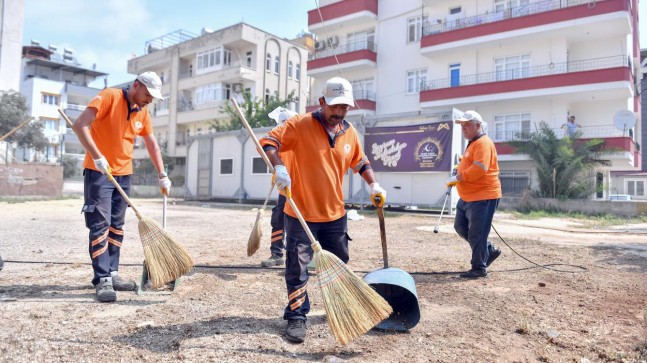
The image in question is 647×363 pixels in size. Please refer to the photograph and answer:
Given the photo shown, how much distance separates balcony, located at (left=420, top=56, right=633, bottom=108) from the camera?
1992 cm

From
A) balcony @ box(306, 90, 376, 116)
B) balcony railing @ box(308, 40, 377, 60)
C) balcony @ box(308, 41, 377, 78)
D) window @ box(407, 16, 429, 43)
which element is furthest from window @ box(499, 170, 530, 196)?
balcony railing @ box(308, 40, 377, 60)

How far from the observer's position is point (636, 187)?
31953 millimetres

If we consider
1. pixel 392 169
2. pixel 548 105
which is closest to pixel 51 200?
pixel 392 169

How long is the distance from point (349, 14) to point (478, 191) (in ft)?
80.4

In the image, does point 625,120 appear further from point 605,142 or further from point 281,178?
point 281,178

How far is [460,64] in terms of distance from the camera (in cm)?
2455

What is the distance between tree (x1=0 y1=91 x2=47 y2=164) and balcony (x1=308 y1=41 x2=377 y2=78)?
61.0 ft

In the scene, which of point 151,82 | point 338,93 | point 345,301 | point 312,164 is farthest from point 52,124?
point 345,301

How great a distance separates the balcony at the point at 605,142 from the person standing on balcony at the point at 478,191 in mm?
14834

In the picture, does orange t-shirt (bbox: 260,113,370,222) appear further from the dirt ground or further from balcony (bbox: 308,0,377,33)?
balcony (bbox: 308,0,377,33)

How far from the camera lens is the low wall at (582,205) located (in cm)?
1414

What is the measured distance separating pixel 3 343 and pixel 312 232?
6.57 feet

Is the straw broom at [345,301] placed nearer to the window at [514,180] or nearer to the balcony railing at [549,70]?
the window at [514,180]

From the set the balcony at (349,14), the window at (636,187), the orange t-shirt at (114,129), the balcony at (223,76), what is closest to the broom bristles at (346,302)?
the orange t-shirt at (114,129)
